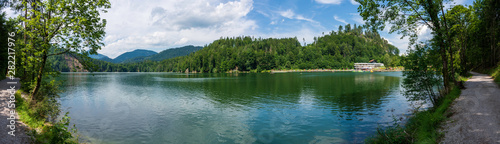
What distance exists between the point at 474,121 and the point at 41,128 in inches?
947

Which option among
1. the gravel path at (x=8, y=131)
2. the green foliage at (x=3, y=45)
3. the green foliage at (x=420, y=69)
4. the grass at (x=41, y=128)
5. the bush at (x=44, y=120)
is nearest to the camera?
the gravel path at (x=8, y=131)

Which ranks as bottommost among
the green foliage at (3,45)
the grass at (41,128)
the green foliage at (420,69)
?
the grass at (41,128)

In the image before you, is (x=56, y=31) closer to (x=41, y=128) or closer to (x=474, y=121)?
(x=41, y=128)

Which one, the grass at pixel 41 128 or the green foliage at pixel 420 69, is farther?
the green foliage at pixel 420 69

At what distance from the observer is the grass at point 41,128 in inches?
438

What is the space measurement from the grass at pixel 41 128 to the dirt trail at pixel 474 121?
18389 mm

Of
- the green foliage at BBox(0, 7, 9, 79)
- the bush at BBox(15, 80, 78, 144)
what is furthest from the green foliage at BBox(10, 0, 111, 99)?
the green foliage at BBox(0, 7, 9, 79)

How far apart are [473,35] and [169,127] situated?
5939 centimetres

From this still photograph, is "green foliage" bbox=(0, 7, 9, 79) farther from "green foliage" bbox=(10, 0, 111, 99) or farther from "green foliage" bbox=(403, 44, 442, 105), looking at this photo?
"green foliage" bbox=(403, 44, 442, 105)

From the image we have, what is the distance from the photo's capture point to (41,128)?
1341cm

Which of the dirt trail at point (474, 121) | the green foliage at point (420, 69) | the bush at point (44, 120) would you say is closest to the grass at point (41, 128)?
the bush at point (44, 120)

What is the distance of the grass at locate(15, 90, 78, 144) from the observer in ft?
36.5

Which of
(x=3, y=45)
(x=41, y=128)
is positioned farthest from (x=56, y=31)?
(x=3, y=45)

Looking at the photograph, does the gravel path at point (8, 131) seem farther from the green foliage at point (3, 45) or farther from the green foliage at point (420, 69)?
the green foliage at point (420, 69)
